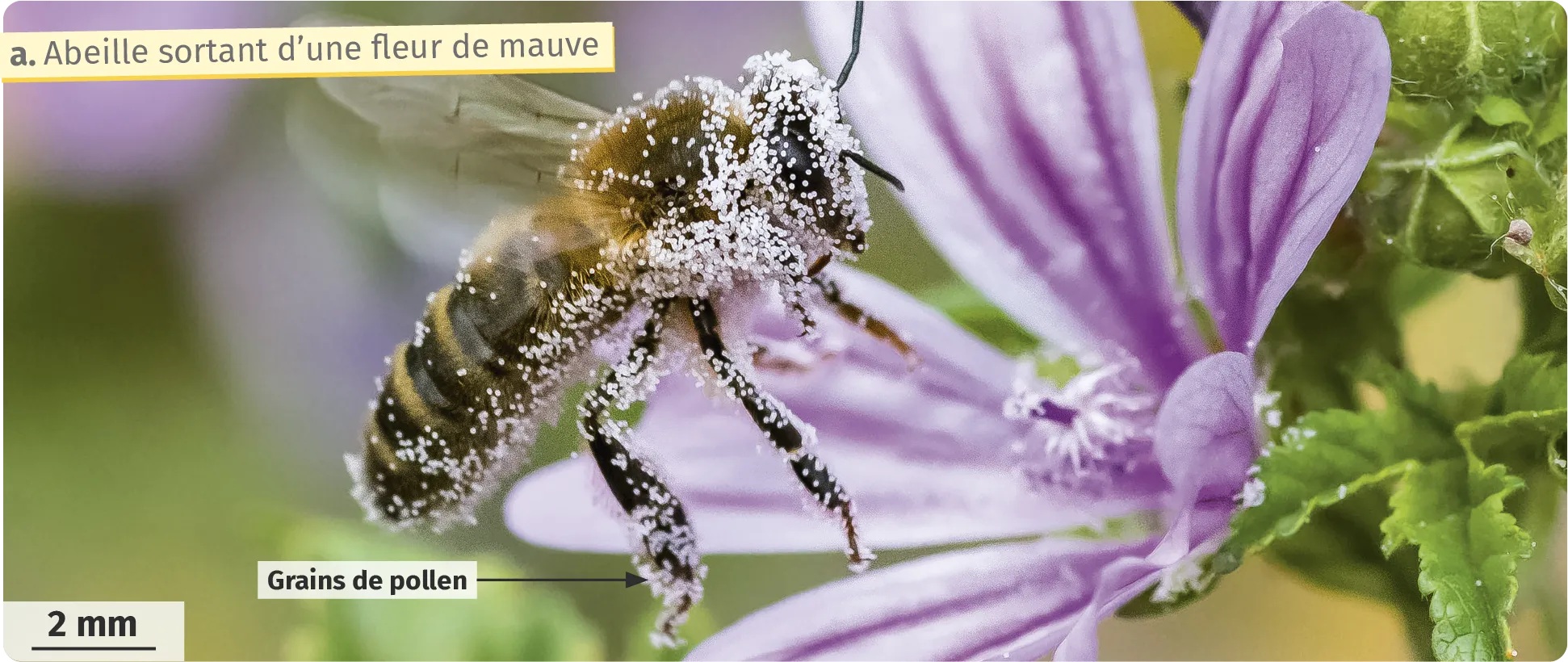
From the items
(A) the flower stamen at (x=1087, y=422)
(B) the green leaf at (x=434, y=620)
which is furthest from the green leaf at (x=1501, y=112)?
(B) the green leaf at (x=434, y=620)

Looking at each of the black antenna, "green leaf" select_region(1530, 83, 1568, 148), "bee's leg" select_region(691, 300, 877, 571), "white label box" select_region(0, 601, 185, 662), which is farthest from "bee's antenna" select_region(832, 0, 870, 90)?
"white label box" select_region(0, 601, 185, 662)

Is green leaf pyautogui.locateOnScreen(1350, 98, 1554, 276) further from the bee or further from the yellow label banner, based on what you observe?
the yellow label banner

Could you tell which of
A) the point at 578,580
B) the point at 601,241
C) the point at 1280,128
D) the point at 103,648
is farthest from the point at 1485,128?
the point at 103,648

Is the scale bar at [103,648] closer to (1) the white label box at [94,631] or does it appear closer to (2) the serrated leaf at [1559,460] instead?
(1) the white label box at [94,631]

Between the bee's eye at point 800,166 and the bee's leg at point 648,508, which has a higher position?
the bee's eye at point 800,166

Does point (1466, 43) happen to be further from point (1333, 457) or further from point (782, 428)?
point (782, 428)
